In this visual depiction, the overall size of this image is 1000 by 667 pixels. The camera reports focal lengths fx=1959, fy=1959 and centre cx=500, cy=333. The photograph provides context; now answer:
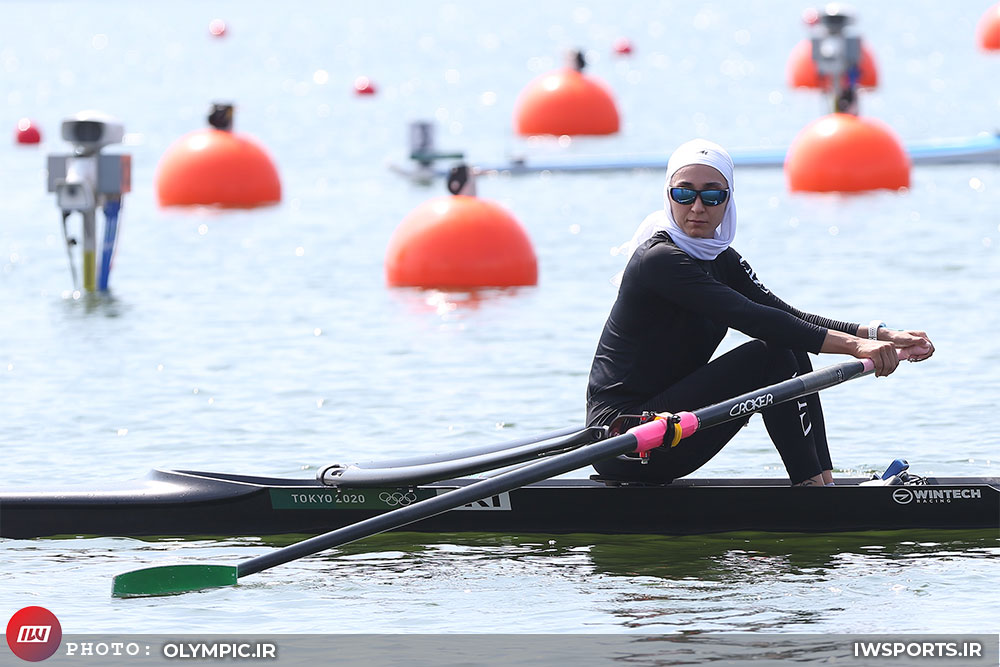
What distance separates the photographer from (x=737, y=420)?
729 centimetres

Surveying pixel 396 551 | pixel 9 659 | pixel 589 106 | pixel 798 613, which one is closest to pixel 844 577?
pixel 798 613

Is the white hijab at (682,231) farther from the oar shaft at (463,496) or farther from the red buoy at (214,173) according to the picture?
the red buoy at (214,173)

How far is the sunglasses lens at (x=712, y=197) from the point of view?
7.22m

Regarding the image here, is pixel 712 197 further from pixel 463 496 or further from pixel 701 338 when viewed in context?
pixel 463 496

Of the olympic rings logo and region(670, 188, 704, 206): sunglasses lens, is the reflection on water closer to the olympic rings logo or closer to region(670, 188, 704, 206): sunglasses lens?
the olympic rings logo

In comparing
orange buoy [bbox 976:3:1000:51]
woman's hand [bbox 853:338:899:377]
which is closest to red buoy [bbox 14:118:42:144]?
orange buoy [bbox 976:3:1000:51]

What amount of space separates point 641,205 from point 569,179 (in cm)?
265

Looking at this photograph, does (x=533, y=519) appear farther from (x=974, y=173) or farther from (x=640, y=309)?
(x=974, y=173)

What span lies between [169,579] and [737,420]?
7.07ft

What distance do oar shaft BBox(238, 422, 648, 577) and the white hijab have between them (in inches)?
29.6

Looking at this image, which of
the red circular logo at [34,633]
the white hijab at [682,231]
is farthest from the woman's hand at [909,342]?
the red circular logo at [34,633]

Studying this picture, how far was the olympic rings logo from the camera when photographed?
7430 mm

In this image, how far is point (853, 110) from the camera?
19609 mm

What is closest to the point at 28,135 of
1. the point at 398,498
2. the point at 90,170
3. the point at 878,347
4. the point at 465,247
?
the point at 90,170
